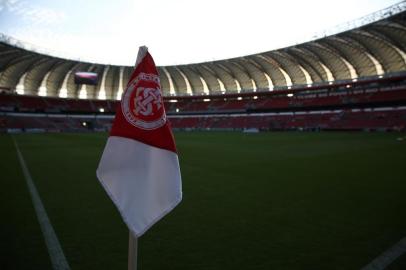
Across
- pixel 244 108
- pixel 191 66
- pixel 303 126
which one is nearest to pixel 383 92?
pixel 303 126

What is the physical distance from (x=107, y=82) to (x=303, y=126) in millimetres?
49555

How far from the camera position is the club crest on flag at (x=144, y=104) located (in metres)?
2.19

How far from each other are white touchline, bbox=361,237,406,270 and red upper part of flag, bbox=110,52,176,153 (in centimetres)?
269

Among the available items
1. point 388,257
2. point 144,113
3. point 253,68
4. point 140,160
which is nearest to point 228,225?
point 388,257

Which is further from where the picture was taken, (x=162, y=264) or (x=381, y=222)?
(x=381, y=222)

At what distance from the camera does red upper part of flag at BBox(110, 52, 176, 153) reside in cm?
216

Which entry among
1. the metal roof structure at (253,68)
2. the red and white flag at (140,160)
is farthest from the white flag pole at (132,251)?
the metal roof structure at (253,68)

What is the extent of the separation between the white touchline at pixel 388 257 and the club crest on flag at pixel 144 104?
9.26ft

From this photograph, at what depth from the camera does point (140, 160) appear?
2.15 meters

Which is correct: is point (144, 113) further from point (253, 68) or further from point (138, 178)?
point (253, 68)

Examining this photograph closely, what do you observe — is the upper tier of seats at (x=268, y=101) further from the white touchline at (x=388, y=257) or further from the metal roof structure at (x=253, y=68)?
the white touchline at (x=388, y=257)

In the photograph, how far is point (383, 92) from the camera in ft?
159

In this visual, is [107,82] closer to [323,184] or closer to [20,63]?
[20,63]

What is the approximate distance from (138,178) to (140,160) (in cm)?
14
